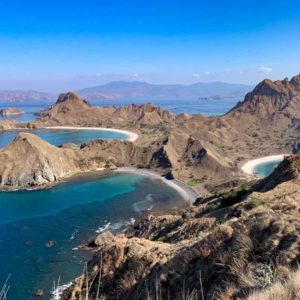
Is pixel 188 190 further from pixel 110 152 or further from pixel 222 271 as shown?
pixel 222 271

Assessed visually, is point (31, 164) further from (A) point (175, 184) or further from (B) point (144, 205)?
(A) point (175, 184)

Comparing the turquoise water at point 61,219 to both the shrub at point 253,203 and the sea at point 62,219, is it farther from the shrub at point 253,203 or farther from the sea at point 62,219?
the shrub at point 253,203

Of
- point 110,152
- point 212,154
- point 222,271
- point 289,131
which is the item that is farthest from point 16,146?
point 289,131

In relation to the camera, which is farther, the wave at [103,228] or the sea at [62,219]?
the wave at [103,228]

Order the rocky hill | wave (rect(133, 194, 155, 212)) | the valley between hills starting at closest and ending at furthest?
the rocky hill < the valley between hills < wave (rect(133, 194, 155, 212))

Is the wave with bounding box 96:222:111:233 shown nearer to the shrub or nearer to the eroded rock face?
the eroded rock face

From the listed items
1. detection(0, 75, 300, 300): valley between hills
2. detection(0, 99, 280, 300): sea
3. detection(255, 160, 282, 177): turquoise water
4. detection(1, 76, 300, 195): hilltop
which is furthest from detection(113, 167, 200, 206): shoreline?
detection(255, 160, 282, 177): turquoise water

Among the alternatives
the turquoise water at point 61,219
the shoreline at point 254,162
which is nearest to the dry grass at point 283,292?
the turquoise water at point 61,219

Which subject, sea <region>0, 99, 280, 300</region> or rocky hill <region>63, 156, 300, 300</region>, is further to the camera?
sea <region>0, 99, 280, 300</region>
